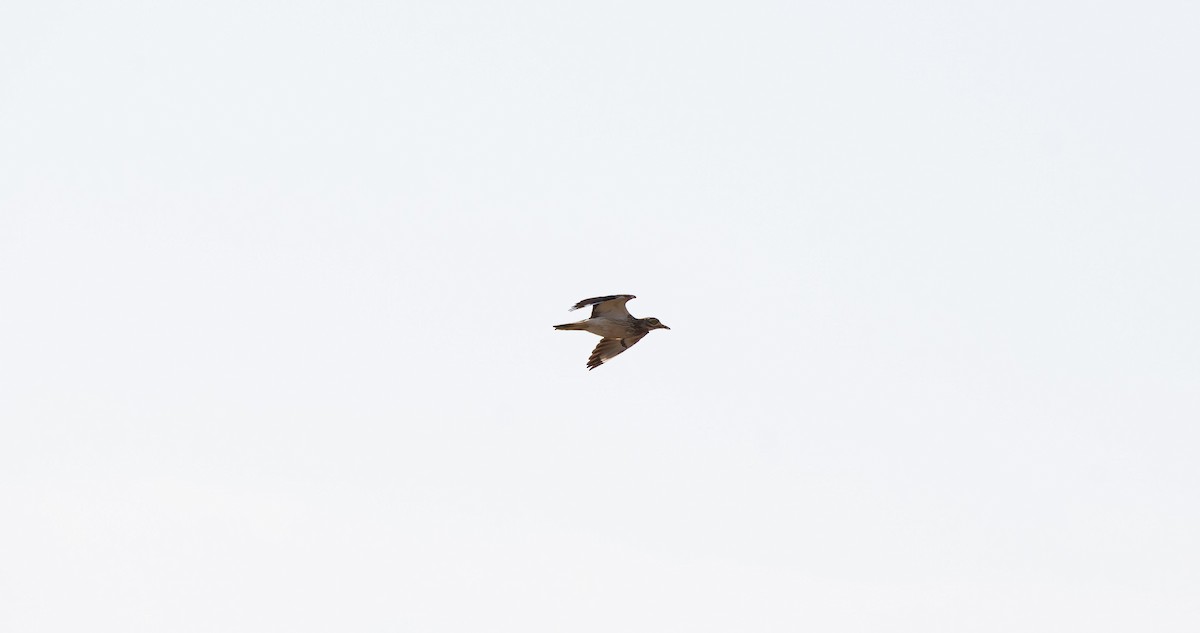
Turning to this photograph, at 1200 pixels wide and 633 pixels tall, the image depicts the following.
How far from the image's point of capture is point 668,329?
108 meters

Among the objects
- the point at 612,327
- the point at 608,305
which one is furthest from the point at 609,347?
the point at 608,305

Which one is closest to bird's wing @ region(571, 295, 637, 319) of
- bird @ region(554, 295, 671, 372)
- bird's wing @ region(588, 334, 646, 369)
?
bird @ region(554, 295, 671, 372)

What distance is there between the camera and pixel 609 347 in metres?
108

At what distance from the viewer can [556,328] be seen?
105312 millimetres

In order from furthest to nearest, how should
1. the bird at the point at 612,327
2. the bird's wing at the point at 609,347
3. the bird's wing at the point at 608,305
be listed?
the bird's wing at the point at 609,347 → the bird at the point at 612,327 → the bird's wing at the point at 608,305

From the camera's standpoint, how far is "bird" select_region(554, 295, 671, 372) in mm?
106188

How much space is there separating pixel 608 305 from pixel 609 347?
2.56 meters

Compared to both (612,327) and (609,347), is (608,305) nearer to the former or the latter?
(612,327)

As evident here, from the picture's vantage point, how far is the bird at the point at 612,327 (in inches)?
4181

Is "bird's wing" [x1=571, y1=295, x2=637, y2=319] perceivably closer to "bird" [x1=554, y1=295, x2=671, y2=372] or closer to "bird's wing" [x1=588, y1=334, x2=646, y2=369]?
"bird" [x1=554, y1=295, x2=671, y2=372]

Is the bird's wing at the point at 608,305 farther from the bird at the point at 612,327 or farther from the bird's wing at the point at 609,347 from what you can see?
the bird's wing at the point at 609,347

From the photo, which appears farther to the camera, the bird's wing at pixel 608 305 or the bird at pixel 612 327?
the bird at pixel 612 327

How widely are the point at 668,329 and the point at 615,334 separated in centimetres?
197

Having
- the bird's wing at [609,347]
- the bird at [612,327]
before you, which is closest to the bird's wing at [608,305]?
the bird at [612,327]
